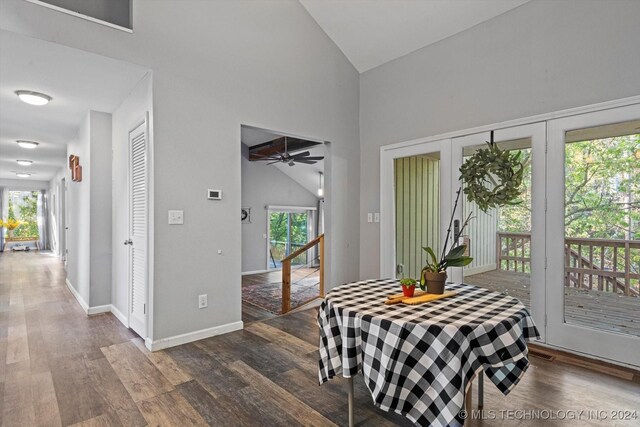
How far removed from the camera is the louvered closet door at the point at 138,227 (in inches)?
121

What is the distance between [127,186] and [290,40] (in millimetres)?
2502

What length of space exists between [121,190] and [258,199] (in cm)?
474

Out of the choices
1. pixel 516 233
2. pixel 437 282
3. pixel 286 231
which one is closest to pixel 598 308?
pixel 516 233

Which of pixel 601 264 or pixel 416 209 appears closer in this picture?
pixel 601 264

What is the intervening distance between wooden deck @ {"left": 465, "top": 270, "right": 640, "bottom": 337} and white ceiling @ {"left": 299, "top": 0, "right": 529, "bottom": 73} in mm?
2635

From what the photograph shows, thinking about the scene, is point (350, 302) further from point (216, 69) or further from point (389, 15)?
point (389, 15)

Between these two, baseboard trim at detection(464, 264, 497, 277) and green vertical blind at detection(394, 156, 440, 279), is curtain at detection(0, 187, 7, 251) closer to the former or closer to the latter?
green vertical blind at detection(394, 156, 440, 279)

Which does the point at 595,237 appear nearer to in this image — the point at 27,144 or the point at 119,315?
the point at 119,315

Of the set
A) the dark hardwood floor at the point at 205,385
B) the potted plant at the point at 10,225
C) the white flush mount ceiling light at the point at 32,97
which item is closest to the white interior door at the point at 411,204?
the dark hardwood floor at the point at 205,385

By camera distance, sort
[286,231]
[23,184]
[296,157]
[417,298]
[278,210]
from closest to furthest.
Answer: [417,298]
[296,157]
[278,210]
[286,231]
[23,184]

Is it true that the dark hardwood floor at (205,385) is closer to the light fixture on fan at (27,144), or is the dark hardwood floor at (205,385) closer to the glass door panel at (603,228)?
the glass door panel at (603,228)

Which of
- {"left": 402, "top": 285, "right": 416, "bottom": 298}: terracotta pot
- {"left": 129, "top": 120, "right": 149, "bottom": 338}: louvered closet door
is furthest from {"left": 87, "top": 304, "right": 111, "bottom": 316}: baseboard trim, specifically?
{"left": 402, "top": 285, "right": 416, "bottom": 298}: terracotta pot

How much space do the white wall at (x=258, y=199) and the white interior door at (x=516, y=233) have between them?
18.3 feet

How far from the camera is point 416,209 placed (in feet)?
13.2
